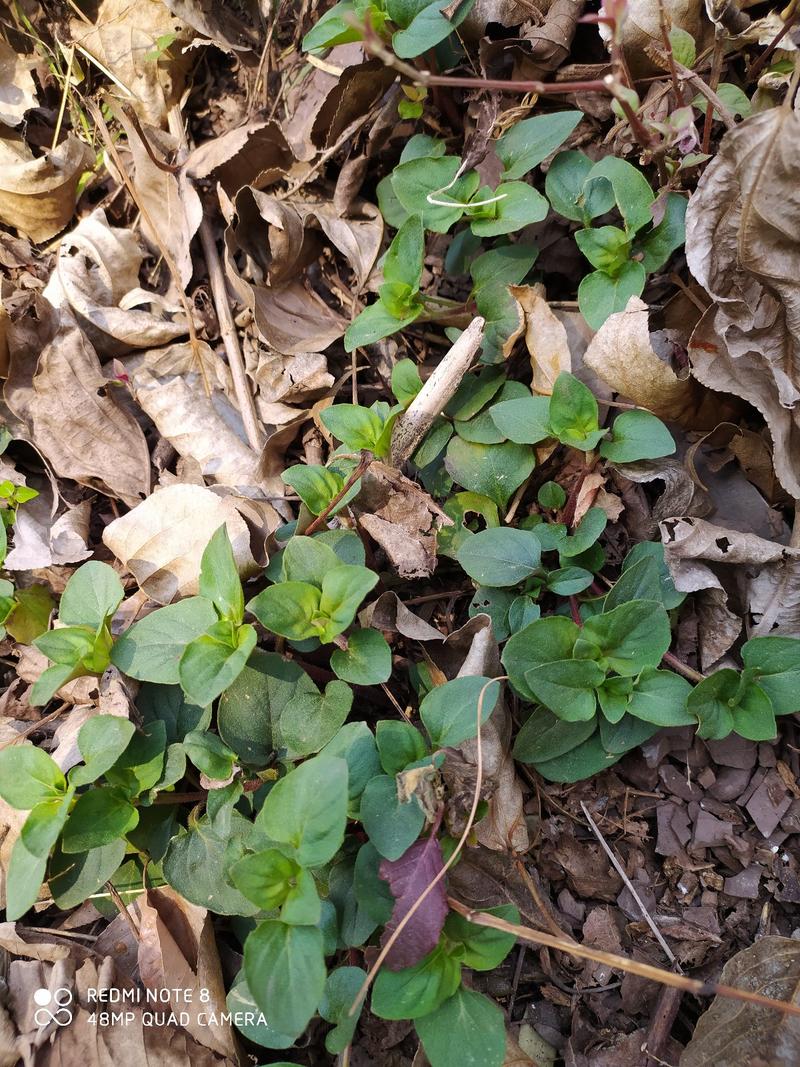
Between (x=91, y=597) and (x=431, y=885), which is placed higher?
(x=91, y=597)

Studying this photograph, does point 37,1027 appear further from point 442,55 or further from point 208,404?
point 442,55

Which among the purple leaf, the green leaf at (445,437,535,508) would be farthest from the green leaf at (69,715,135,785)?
the green leaf at (445,437,535,508)

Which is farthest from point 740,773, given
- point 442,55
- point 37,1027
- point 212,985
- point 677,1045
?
Answer: point 442,55

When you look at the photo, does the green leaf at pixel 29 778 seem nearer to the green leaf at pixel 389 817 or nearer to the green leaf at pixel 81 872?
the green leaf at pixel 81 872

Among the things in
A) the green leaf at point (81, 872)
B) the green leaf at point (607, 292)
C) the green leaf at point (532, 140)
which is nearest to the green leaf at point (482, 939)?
the green leaf at point (81, 872)

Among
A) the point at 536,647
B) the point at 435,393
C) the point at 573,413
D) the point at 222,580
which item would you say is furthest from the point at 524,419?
the point at 222,580

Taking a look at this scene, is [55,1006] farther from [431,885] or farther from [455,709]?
[455,709]

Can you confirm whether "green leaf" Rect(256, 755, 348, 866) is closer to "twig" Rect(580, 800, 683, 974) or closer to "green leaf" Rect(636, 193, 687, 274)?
"twig" Rect(580, 800, 683, 974)
